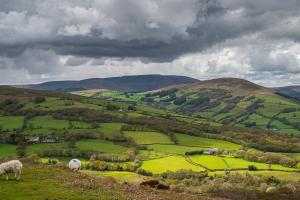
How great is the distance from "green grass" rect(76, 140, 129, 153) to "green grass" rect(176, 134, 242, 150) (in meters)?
35.1

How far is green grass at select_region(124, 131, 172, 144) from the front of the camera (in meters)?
171

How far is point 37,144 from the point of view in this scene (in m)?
155

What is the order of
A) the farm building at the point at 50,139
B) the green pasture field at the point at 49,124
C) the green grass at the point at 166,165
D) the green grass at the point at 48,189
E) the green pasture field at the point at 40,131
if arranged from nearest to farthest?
the green grass at the point at 48,189, the green grass at the point at 166,165, the farm building at the point at 50,139, the green pasture field at the point at 40,131, the green pasture field at the point at 49,124

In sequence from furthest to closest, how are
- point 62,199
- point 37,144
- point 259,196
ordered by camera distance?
point 37,144, point 259,196, point 62,199

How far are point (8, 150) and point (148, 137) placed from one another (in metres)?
66.9

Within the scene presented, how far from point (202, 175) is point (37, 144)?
77.6 m

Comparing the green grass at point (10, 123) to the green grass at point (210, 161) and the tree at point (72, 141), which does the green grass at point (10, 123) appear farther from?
the green grass at point (210, 161)

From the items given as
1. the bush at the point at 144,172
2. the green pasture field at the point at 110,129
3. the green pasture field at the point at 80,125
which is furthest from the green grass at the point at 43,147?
the bush at the point at 144,172

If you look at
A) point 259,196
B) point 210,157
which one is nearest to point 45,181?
point 259,196

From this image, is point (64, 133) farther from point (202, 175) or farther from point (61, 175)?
point (61, 175)

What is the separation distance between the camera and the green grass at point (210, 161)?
13298cm

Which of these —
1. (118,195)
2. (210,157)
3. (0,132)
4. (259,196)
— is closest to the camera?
(118,195)

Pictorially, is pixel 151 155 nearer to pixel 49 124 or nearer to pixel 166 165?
pixel 166 165

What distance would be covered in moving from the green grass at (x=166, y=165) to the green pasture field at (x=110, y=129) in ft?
147
